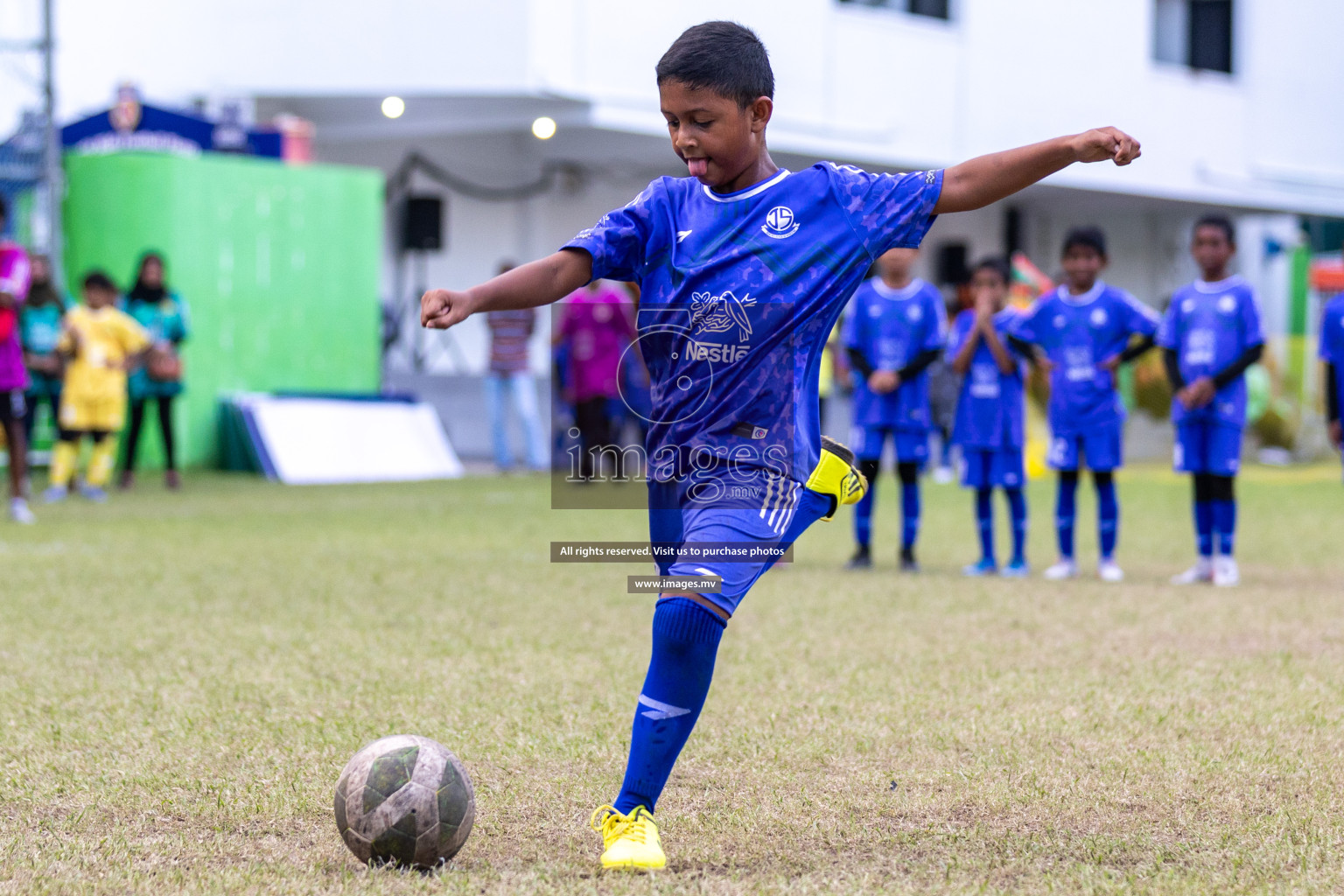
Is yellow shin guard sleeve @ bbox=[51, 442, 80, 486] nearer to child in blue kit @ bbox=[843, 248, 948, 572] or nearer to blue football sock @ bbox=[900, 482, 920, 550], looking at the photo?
child in blue kit @ bbox=[843, 248, 948, 572]

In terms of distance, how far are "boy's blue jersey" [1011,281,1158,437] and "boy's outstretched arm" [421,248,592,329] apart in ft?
19.2

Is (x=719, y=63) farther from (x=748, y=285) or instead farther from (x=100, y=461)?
(x=100, y=461)

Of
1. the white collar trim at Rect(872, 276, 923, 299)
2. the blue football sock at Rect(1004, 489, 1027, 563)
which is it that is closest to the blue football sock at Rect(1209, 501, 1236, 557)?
the blue football sock at Rect(1004, 489, 1027, 563)

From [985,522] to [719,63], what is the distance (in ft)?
20.6

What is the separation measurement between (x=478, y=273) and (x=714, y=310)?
17.7 meters

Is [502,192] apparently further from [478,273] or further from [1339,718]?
[1339,718]

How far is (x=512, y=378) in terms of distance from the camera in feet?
52.7

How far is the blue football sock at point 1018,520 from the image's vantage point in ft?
30.3

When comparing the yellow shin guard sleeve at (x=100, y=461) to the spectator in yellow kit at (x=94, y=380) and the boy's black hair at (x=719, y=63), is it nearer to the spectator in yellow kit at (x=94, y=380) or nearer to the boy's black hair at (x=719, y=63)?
the spectator in yellow kit at (x=94, y=380)

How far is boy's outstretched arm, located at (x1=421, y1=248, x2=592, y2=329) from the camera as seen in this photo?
10.7ft

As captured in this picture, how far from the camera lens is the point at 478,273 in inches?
827

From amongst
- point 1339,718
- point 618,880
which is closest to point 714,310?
point 618,880

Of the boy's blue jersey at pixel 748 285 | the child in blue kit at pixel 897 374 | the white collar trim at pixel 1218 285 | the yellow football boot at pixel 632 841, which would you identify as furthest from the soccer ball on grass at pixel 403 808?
the white collar trim at pixel 1218 285

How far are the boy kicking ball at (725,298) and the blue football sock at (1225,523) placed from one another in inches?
225
